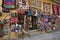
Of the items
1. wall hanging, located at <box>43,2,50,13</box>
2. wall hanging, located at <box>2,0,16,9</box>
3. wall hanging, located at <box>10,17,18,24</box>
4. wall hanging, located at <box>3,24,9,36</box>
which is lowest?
wall hanging, located at <box>3,24,9,36</box>

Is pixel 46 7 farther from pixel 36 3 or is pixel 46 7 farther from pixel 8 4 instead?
pixel 8 4

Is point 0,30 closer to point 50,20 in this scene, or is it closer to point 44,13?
point 44,13

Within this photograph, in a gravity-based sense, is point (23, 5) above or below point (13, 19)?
above

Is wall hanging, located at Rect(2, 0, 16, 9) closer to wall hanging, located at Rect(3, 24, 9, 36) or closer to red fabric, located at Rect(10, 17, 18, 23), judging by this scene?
red fabric, located at Rect(10, 17, 18, 23)

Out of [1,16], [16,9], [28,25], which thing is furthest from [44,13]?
[1,16]

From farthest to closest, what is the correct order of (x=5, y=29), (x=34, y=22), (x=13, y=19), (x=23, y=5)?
(x=34, y=22) → (x=23, y=5) → (x=13, y=19) → (x=5, y=29)

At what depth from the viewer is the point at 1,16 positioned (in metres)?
15.1

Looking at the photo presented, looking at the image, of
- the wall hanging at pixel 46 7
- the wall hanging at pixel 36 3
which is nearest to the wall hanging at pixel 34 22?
the wall hanging at pixel 36 3

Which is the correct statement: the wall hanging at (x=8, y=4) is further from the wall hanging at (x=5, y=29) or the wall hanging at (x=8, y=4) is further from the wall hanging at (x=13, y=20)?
the wall hanging at (x=5, y=29)

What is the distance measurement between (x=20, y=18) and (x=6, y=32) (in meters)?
2.10

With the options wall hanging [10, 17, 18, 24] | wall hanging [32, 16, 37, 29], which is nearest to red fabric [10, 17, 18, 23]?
wall hanging [10, 17, 18, 24]

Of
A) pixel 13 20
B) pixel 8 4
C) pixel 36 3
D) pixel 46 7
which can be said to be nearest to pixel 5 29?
pixel 13 20

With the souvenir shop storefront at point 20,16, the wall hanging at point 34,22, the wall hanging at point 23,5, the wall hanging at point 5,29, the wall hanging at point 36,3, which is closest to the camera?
the wall hanging at point 5,29

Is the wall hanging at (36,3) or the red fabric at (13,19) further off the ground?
the wall hanging at (36,3)
